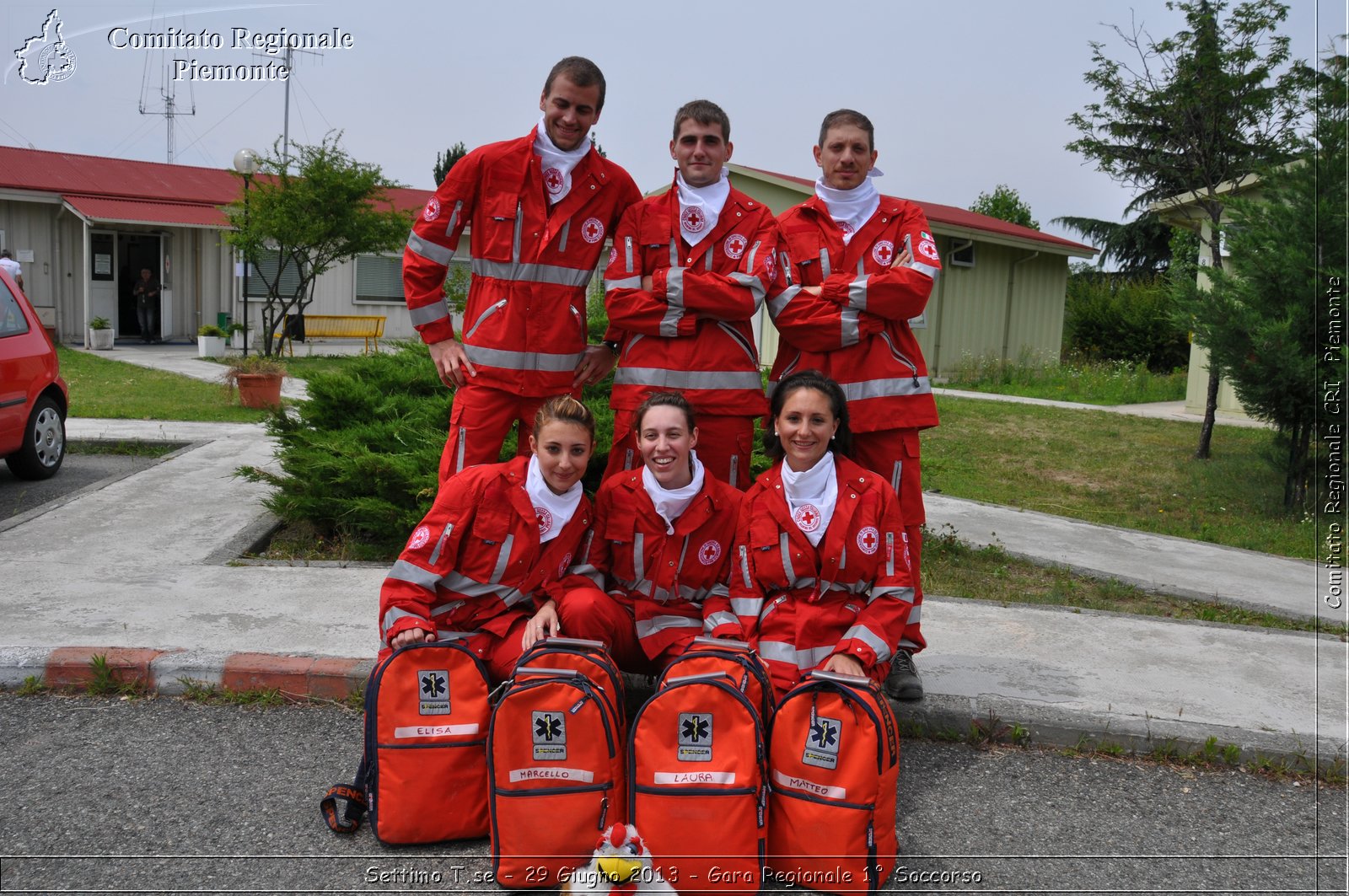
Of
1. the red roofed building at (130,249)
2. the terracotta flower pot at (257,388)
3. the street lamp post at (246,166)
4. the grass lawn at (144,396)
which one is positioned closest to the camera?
the grass lawn at (144,396)

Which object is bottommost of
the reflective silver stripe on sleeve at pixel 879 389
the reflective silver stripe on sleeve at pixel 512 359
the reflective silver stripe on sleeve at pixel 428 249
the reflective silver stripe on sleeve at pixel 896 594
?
the reflective silver stripe on sleeve at pixel 896 594

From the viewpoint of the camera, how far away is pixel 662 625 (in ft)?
12.9

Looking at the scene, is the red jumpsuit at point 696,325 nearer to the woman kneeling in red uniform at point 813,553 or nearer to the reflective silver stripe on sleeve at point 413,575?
the woman kneeling in red uniform at point 813,553

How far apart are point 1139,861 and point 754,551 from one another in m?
1.57

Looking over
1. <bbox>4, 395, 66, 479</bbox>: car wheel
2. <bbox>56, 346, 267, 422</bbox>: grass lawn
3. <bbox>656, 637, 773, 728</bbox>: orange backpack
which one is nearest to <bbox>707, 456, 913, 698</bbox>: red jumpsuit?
<bbox>656, 637, 773, 728</bbox>: orange backpack

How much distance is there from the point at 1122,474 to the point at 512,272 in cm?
837

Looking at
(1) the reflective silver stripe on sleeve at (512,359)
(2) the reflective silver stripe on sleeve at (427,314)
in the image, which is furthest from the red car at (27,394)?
(1) the reflective silver stripe on sleeve at (512,359)

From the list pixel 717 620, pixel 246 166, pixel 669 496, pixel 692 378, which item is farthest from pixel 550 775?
pixel 246 166

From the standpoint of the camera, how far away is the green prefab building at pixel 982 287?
21312 mm

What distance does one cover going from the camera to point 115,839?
10.7ft

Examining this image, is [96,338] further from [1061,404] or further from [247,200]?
[1061,404]

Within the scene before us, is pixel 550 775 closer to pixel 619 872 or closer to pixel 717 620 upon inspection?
pixel 619 872

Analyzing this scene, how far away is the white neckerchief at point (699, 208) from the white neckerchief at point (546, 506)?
1172mm

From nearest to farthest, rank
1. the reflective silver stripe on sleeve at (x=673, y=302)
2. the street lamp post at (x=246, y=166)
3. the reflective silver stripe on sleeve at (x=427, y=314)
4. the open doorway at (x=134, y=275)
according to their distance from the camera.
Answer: the reflective silver stripe on sleeve at (x=673, y=302) → the reflective silver stripe on sleeve at (x=427, y=314) → the street lamp post at (x=246, y=166) → the open doorway at (x=134, y=275)
